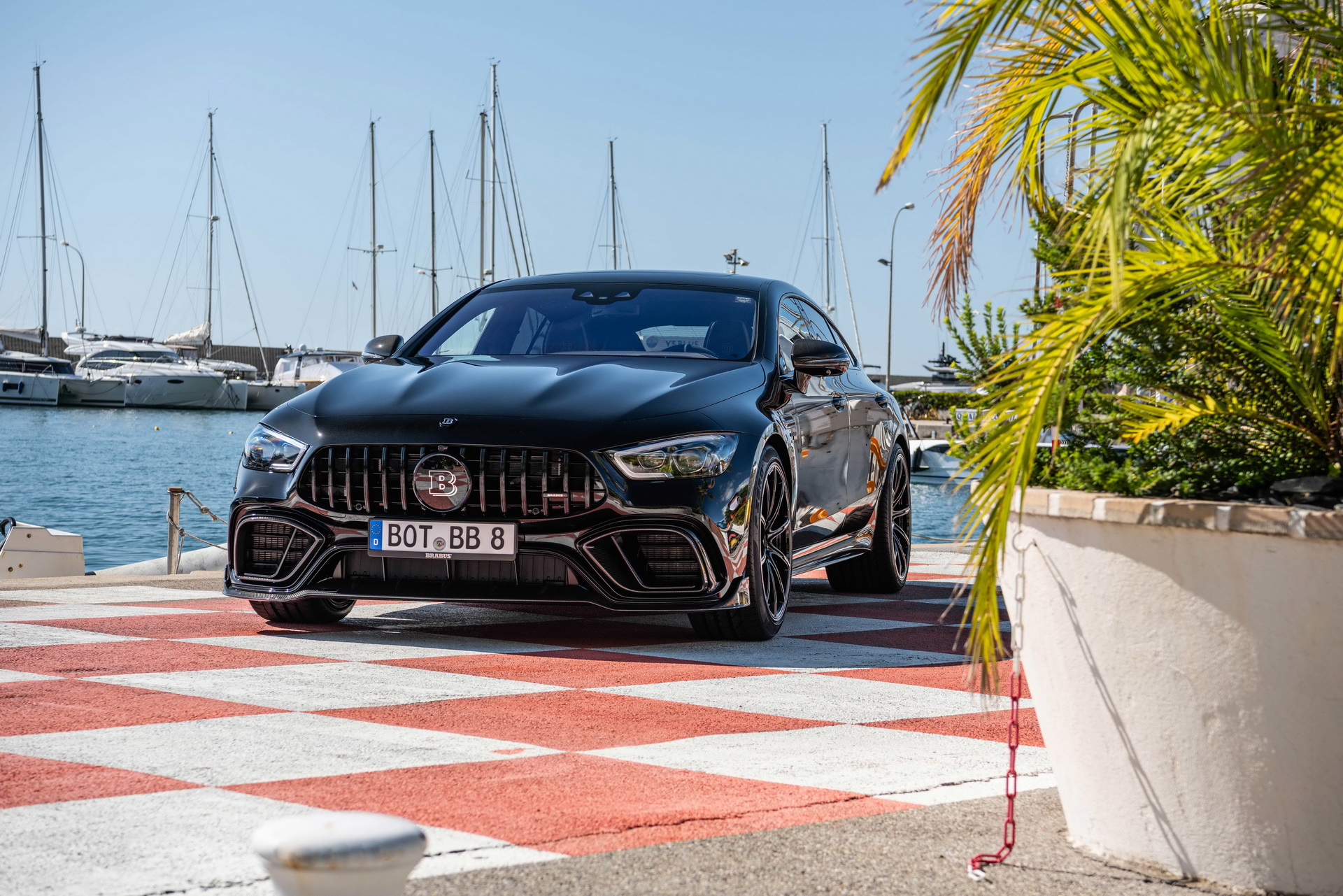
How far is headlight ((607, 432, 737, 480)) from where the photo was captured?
5.18 m

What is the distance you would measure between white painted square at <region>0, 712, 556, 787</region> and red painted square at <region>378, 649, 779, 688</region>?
0.92 metres

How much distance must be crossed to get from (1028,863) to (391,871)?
1.40 meters

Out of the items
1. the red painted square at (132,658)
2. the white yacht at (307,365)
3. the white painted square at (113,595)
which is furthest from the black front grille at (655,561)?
the white yacht at (307,365)

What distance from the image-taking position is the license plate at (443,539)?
16.9 feet

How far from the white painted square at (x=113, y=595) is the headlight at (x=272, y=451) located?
1563mm

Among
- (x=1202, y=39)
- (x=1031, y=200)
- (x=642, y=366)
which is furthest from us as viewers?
(x=642, y=366)

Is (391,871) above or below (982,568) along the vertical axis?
below

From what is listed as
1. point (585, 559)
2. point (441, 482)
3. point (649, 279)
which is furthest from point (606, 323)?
point (585, 559)

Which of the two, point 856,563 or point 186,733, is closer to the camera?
point 186,733

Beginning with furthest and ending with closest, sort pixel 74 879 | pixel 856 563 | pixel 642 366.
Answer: pixel 856 563
pixel 642 366
pixel 74 879

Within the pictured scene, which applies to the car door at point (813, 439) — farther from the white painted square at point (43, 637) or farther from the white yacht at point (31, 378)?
the white yacht at point (31, 378)

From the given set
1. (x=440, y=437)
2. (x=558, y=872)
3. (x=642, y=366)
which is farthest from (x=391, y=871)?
(x=642, y=366)

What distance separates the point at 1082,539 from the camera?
268cm

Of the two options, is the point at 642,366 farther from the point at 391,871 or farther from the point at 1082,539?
the point at 391,871
